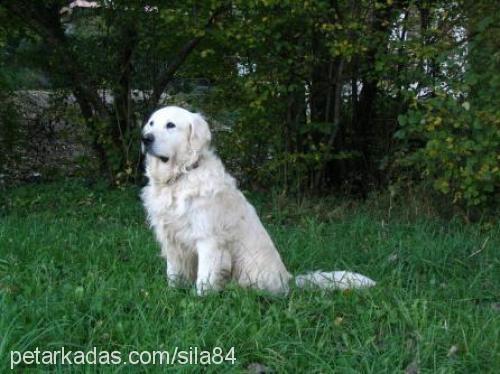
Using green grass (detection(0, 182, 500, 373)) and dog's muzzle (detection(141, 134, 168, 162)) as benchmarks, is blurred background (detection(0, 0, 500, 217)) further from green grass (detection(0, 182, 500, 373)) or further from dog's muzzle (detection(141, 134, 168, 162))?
dog's muzzle (detection(141, 134, 168, 162))

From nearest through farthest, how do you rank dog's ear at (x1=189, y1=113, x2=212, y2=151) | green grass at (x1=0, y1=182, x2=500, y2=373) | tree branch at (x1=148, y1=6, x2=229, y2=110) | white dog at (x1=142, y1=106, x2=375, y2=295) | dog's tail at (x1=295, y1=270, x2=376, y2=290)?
1. green grass at (x1=0, y1=182, x2=500, y2=373)
2. dog's tail at (x1=295, y1=270, x2=376, y2=290)
3. white dog at (x1=142, y1=106, x2=375, y2=295)
4. dog's ear at (x1=189, y1=113, x2=212, y2=151)
5. tree branch at (x1=148, y1=6, x2=229, y2=110)

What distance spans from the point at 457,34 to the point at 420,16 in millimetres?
483

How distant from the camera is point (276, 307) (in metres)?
3.74

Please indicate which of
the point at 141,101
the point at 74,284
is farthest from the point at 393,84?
the point at 74,284

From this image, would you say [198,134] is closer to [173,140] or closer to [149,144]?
[173,140]

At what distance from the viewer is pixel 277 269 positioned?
448 centimetres

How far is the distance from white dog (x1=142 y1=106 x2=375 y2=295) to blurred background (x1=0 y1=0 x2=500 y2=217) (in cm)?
251

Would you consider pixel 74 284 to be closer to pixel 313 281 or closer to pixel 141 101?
pixel 313 281

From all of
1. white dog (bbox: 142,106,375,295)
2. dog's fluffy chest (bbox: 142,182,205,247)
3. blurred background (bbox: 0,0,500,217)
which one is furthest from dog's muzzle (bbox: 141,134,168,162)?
blurred background (bbox: 0,0,500,217)

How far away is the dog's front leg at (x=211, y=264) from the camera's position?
424 centimetres

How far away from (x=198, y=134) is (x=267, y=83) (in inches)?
141

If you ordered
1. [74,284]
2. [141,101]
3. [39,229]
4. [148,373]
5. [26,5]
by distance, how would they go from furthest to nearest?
[141,101]
[26,5]
[39,229]
[74,284]
[148,373]

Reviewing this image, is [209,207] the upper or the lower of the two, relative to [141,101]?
lower

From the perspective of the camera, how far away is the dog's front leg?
4.24 m
